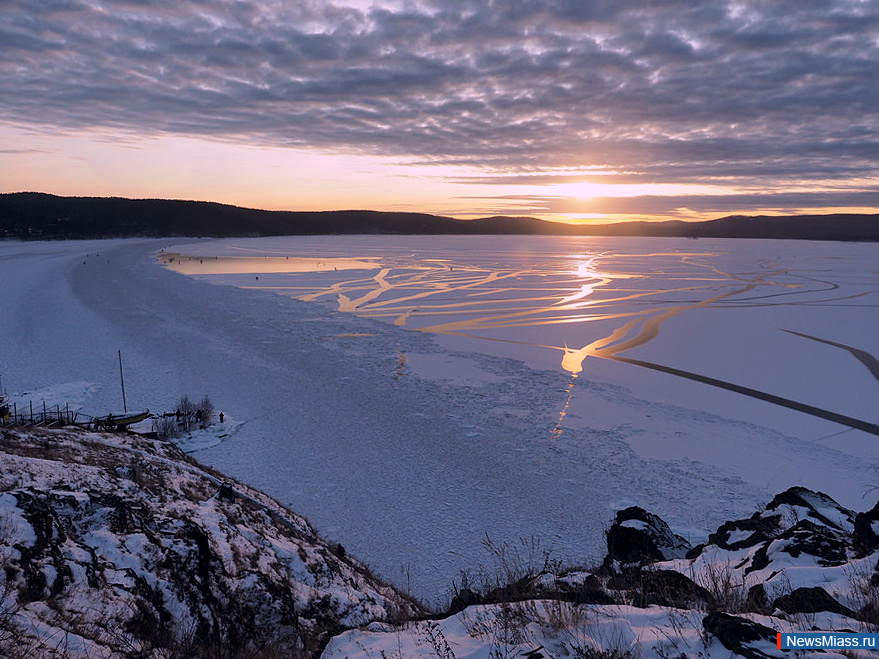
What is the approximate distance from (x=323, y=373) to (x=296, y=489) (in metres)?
9.02

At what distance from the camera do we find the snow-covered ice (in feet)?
38.7

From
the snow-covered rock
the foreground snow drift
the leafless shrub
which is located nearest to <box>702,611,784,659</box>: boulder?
the foreground snow drift

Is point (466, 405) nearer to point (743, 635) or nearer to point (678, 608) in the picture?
point (678, 608)

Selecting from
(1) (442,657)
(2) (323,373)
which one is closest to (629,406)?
(2) (323,373)

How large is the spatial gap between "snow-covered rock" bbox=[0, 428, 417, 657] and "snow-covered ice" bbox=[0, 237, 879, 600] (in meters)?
2.42

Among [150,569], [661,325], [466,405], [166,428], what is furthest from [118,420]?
[661,325]

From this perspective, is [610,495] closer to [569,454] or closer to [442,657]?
[569,454]

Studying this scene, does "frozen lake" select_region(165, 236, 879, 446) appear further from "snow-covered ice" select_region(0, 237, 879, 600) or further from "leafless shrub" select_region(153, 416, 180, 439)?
"leafless shrub" select_region(153, 416, 180, 439)

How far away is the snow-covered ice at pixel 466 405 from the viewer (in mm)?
11789

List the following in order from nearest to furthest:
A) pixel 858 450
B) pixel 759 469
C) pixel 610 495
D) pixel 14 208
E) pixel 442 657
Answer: pixel 442 657 < pixel 610 495 < pixel 759 469 < pixel 858 450 < pixel 14 208

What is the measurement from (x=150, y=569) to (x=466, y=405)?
12.4 m

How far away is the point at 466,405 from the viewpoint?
1786 cm

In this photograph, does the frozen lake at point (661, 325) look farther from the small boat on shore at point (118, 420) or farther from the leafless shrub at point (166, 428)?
the small boat on shore at point (118, 420)

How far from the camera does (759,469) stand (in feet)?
43.6
